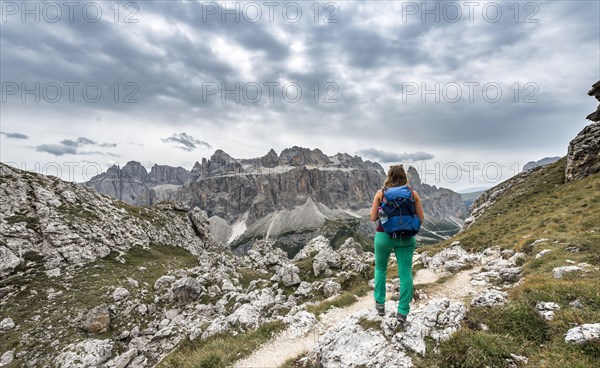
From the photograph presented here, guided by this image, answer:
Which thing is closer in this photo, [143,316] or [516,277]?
[516,277]

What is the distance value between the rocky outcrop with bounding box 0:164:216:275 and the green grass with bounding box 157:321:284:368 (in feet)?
125

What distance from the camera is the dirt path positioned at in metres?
10.7

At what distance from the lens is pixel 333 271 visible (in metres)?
36.2

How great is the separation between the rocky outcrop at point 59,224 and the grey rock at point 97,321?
16.7m

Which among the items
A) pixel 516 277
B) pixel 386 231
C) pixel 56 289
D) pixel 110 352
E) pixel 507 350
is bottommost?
pixel 110 352

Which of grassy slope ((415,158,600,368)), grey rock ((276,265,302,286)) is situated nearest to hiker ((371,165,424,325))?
grassy slope ((415,158,600,368))

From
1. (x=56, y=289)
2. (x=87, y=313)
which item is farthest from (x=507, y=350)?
(x=56, y=289)

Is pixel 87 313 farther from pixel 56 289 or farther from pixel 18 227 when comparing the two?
pixel 18 227

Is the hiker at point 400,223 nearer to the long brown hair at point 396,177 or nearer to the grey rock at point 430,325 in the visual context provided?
the long brown hair at point 396,177

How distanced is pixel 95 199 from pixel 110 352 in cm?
4611

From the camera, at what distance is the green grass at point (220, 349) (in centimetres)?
1032

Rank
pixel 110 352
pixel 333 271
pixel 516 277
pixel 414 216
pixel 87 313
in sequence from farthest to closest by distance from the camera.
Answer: pixel 333 271 → pixel 87 313 → pixel 110 352 → pixel 516 277 → pixel 414 216

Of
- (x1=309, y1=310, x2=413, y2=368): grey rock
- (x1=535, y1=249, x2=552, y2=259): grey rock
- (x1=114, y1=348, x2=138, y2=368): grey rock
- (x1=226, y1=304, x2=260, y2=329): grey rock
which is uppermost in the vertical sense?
(x1=535, y1=249, x2=552, y2=259): grey rock

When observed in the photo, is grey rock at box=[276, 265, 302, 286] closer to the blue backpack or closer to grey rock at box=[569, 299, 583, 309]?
the blue backpack
